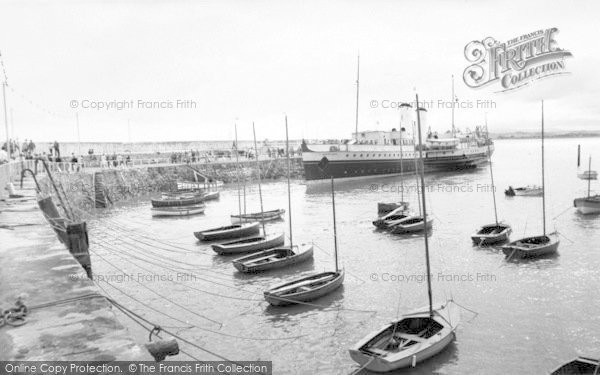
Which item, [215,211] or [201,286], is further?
[215,211]

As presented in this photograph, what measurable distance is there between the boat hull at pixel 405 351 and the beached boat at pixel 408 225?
640 inches

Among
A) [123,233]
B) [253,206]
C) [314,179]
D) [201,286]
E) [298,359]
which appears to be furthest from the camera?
[314,179]

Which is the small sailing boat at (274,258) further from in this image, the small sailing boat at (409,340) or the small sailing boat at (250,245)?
the small sailing boat at (409,340)

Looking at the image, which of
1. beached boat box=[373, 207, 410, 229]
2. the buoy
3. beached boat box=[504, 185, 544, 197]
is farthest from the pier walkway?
beached boat box=[504, 185, 544, 197]

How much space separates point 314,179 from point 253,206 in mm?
19423

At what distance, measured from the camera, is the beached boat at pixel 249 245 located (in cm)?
2611

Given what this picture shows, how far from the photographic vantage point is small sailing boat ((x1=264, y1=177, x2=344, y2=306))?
56.4 feet

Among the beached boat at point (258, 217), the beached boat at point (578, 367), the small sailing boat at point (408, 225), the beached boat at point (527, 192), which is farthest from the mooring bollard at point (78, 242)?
the beached boat at point (527, 192)

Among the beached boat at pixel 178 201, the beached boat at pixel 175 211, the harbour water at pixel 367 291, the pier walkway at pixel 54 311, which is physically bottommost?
Answer: the harbour water at pixel 367 291

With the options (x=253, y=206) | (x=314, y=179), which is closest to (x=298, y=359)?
(x=253, y=206)

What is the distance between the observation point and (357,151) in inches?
2655

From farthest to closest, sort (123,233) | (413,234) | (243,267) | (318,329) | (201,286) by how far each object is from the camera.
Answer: (123,233), (413,234), (243,267), (201,286), (318,329)

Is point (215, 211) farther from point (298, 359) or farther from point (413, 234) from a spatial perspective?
point (298, 359)

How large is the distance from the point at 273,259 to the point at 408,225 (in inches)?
457
